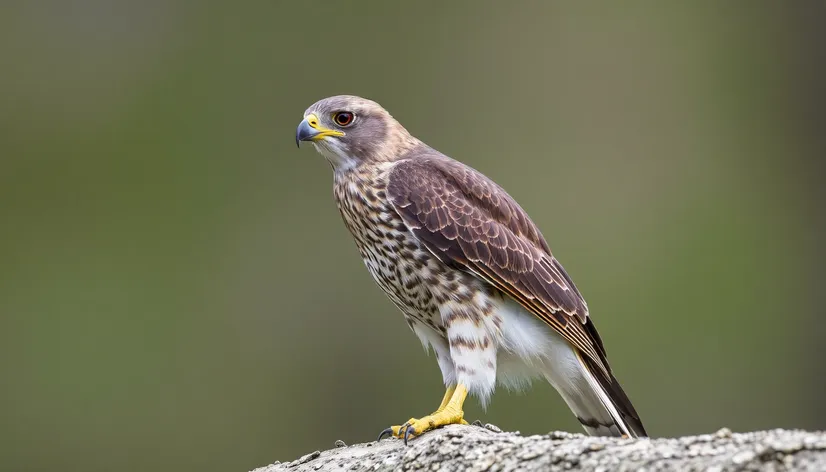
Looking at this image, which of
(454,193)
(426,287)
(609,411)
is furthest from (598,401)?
(454,193)

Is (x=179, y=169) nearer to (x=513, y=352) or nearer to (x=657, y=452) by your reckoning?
(x=513, y=352)

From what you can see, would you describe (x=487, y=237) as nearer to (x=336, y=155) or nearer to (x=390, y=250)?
(x=390, y=250)

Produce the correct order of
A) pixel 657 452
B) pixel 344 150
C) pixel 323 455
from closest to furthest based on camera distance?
pixel 657 452, pixel 323 455, pixel 344 150

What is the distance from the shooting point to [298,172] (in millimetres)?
9922

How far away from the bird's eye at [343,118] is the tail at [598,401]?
1.42 meters

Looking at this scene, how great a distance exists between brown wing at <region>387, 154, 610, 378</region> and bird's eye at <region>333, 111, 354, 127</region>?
1.14 ft

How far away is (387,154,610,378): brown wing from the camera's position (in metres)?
4.35

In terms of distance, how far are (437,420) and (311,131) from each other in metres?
1.46

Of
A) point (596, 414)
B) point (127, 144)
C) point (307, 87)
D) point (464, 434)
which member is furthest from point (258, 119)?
point (464, 434)

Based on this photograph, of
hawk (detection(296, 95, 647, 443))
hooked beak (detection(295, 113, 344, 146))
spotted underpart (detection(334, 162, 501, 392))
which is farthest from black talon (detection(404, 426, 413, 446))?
hooked beak (detection(295, 113, 344, 146))

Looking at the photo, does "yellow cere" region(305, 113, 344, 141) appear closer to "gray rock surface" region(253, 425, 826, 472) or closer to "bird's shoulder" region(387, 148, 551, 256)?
"bird's shoulder" region(387, 148, 551, 256)

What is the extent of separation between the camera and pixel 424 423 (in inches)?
155

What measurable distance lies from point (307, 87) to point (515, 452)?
23.8 feet

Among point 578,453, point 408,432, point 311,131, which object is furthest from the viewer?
point 311,131
